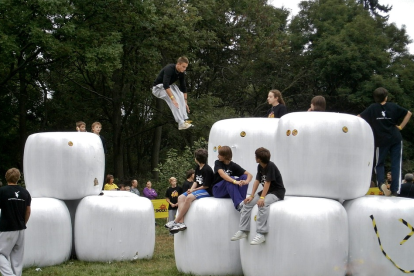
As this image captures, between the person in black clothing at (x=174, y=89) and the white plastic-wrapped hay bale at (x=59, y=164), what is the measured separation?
6.06 ft

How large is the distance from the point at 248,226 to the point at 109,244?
407 cm

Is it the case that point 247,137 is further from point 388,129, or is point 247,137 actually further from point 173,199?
point 173,199

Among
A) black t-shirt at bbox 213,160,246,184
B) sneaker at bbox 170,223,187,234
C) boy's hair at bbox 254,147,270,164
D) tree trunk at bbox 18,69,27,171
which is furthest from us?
tree trunk at bbox 18,69,27,171

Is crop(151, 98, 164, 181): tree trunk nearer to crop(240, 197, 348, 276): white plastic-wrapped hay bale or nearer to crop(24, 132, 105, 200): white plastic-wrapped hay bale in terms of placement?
crop(24, 132, 105, 200): white plastic-wrapped hay bale

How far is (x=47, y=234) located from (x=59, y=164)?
1389 mm

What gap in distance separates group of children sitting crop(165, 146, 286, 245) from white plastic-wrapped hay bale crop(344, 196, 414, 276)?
1.33m

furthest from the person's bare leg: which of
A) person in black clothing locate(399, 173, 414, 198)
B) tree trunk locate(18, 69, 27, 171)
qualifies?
tree trunk locate(18, 69, 27, 171)

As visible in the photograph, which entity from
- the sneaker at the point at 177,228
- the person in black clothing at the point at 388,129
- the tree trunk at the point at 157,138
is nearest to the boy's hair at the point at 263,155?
the sneaker at the point at 177,228

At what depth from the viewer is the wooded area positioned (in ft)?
84.2

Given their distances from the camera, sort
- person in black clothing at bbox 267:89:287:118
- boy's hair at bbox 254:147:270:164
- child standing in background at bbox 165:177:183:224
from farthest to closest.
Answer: child standing in background at bbox 165:177:183:224
person in black clothing at bbox 267:89:287:118
boy's hair at bbox 254:147:270:164

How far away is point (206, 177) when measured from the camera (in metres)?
11.2

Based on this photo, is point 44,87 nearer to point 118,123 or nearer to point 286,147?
point 118,123

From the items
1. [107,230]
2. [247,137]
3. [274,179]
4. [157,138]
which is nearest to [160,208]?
[107,230]

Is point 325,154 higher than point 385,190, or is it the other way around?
point 325,154
